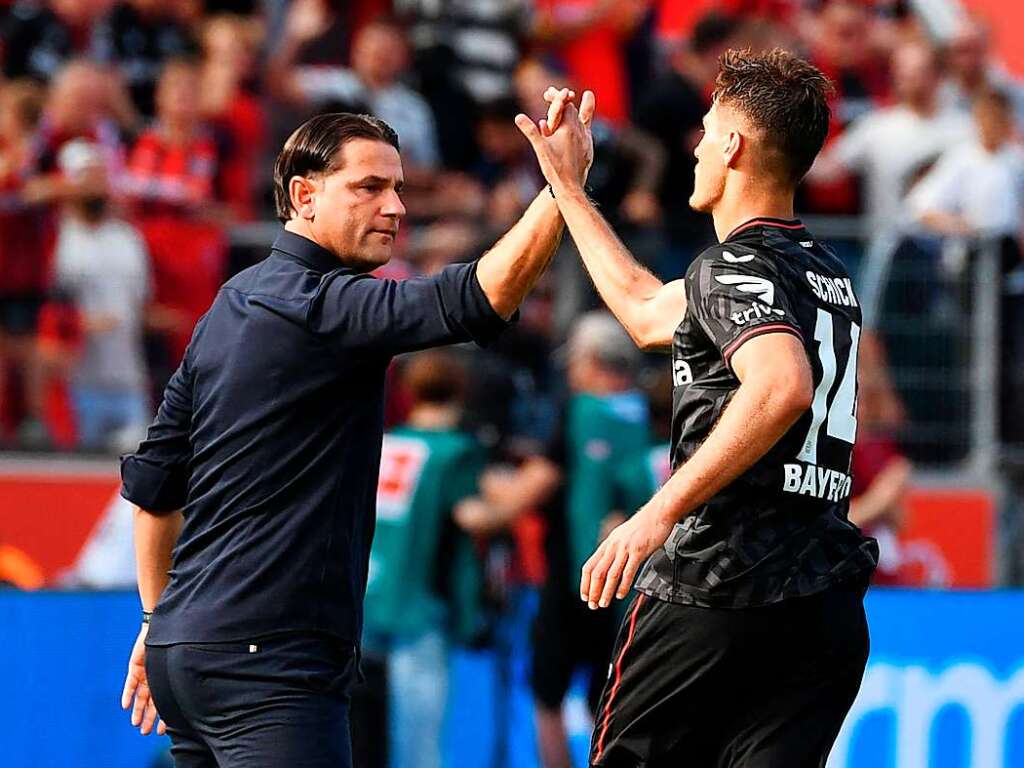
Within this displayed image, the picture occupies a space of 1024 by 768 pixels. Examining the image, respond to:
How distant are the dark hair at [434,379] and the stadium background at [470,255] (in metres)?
0.72

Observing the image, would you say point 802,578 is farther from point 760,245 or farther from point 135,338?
point 135,338

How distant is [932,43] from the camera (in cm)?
1300

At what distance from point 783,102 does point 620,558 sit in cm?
119

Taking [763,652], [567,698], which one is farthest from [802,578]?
[567,698]

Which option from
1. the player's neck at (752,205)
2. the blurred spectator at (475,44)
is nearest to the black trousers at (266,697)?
the player's neck at (752,205)

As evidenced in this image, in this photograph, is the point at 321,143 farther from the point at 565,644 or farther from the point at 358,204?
the point at 565,644

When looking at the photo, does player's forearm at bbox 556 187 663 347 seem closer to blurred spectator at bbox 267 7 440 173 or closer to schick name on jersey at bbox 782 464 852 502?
schick name on jersey at bbox 782 464 852 502

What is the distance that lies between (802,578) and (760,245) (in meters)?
0.79

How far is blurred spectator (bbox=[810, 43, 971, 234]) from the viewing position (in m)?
11.7

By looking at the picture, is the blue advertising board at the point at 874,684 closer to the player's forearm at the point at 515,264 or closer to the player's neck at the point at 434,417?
the player's neck at the point at 434,417

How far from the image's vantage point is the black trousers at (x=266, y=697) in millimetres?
4449

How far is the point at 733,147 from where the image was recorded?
4.52 metres

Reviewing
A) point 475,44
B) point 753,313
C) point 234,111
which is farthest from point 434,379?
point 753,313

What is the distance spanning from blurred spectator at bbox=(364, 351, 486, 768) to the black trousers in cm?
408
